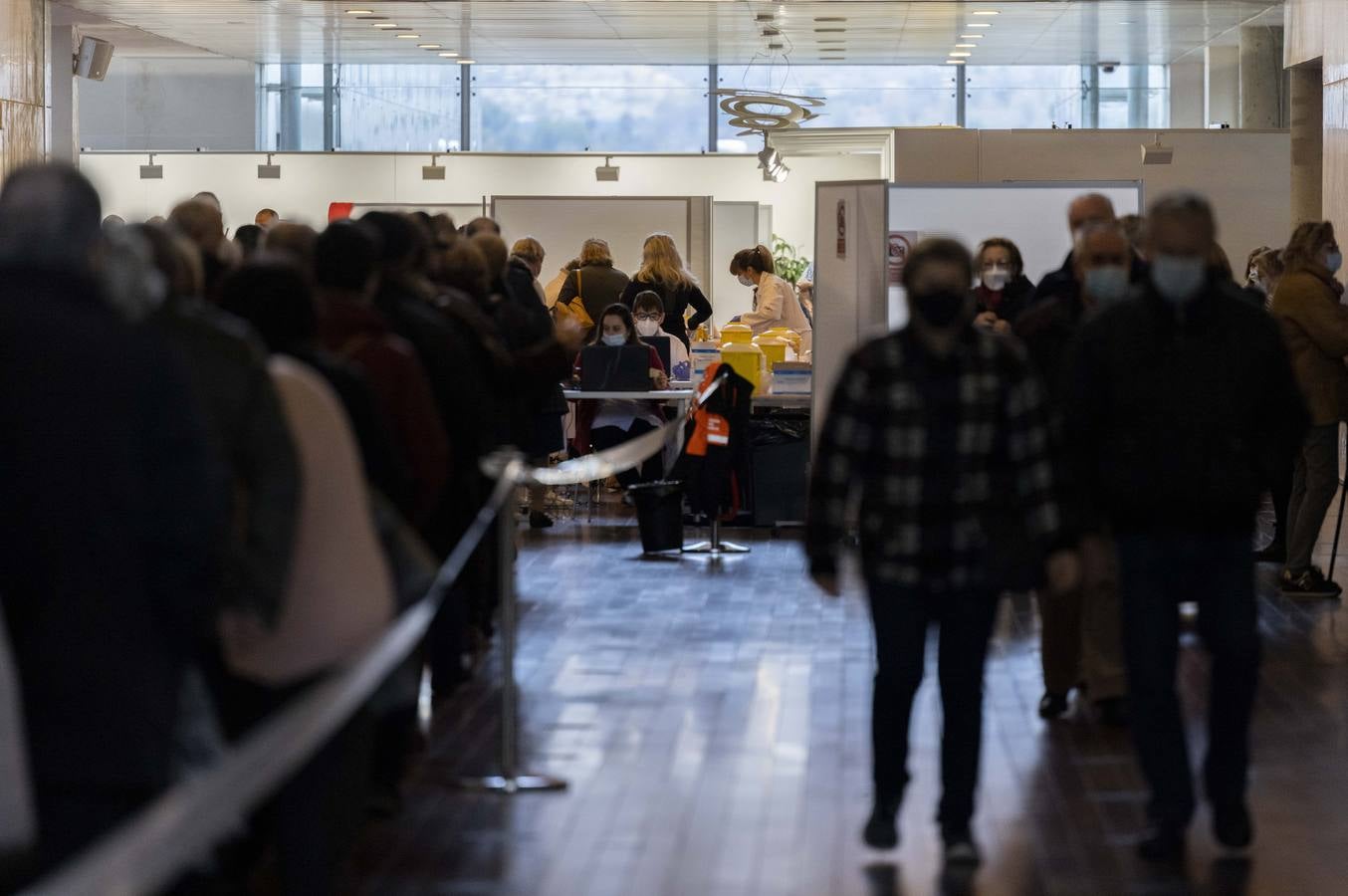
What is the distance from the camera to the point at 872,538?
160 inches

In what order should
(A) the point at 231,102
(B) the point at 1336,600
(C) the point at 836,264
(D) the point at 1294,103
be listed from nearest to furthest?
(B) the point at 1336,600 → (C) the point at 836,264 → (D) the point at 1294,103 → (A) the point at 231,102

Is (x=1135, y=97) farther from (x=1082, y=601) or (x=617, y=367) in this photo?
(x=1082, y=601)

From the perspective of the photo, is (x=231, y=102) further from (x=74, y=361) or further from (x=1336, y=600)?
(x=74, y=361)

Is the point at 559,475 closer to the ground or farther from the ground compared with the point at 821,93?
closer to the ground

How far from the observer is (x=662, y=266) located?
11656 millimetres

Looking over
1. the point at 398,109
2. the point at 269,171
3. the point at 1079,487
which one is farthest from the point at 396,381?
the point at 398,109

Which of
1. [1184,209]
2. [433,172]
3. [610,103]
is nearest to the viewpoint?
[1184,209]

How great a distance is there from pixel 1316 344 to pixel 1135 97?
13.0 m

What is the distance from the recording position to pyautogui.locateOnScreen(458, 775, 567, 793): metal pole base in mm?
5000

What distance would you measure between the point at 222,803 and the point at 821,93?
19218 millimetres

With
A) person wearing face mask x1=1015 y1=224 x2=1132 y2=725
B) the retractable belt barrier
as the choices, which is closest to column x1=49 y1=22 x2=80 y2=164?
person wearing face mask x1=1015 y1=224 x2=1132 y2=725

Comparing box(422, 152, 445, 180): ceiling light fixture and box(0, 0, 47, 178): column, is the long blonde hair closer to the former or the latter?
box(0, 0, 47, 178): column

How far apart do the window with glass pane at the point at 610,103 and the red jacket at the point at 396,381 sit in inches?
658

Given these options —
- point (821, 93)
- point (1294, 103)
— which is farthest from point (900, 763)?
point (821, 93)
